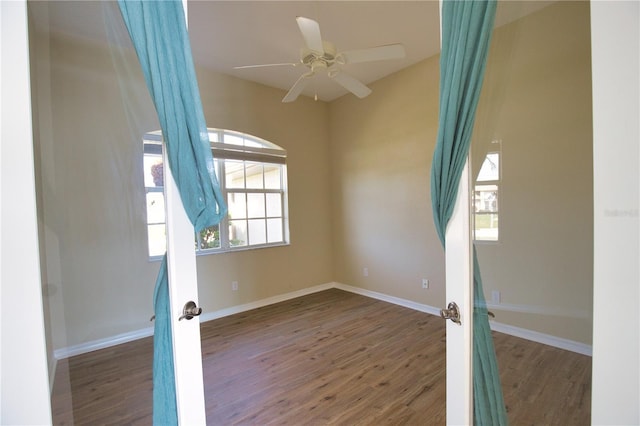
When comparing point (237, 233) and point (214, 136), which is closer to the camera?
point (214, 136)

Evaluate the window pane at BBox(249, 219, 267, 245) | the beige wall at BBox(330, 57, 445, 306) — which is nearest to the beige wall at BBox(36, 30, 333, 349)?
the window pane at BBox(249, 219, 267, 245)

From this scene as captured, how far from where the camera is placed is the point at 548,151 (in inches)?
44.2

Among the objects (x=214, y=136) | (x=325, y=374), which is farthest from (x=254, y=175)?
(x=325, y=374)

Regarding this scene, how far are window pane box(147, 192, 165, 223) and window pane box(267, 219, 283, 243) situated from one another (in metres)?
2.89

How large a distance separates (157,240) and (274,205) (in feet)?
9.83

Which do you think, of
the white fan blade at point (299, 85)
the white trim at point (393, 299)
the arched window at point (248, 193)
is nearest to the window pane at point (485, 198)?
the white fan blade at point (299, 85)

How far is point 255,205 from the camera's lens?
3.83 metres

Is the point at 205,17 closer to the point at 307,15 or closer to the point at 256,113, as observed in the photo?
the point at 307,15

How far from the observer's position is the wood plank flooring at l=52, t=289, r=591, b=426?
3.57 ft

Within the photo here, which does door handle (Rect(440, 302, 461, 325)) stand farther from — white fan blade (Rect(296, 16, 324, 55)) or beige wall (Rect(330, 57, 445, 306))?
beige wall (Rect(330, 57, 445, 306))

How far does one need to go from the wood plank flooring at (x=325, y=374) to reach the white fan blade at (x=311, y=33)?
1911 mm

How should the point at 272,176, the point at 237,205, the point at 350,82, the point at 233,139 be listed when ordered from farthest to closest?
the point at 272,176 < the point at 237,205 < the point at 233,139 < the point at 350,82

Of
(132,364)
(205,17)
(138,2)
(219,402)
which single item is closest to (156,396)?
(132,364)

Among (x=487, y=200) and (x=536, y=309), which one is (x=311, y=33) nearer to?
(x=487, y=200)
